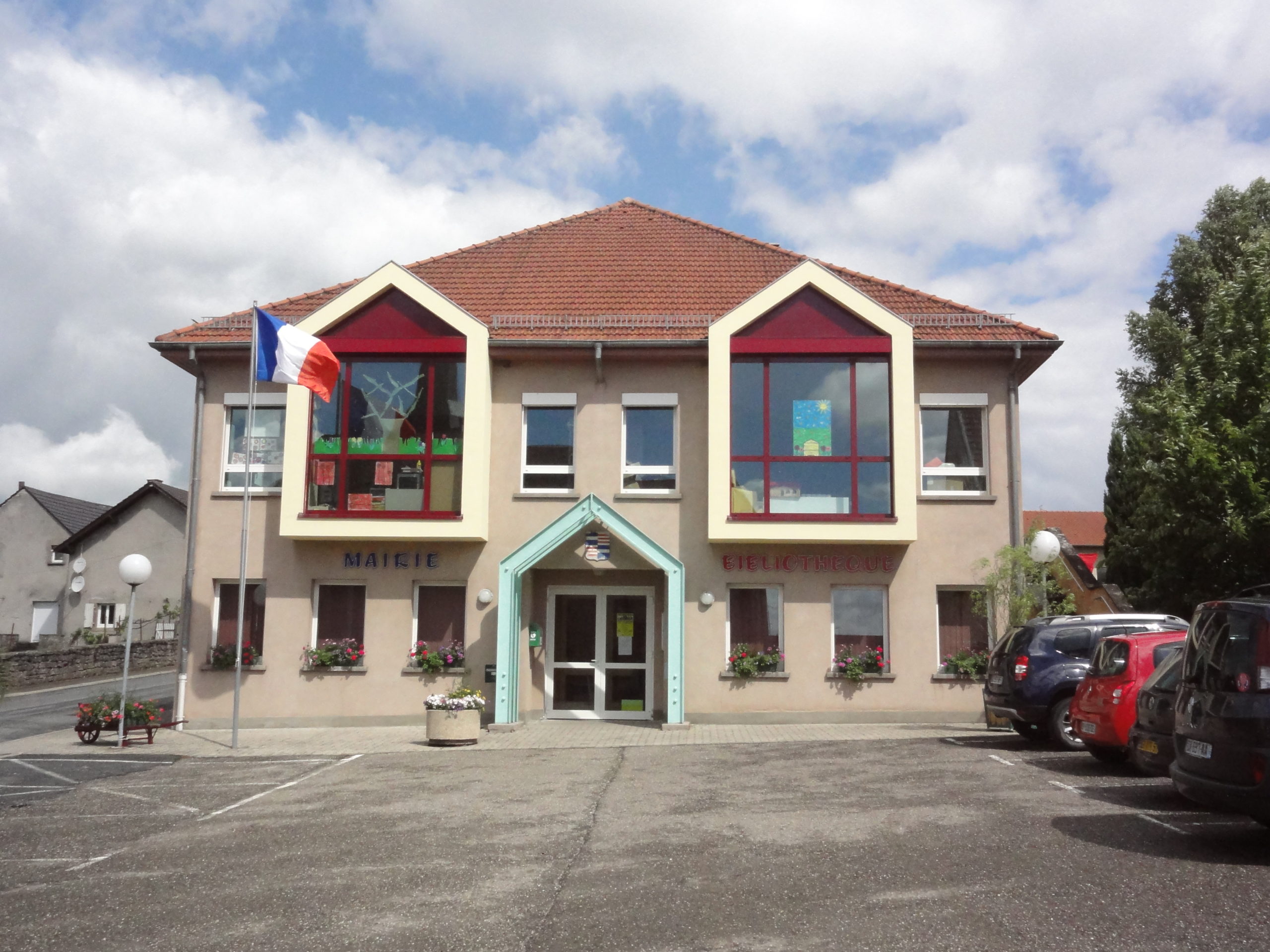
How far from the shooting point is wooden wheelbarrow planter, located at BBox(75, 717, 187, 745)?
16.4 meters

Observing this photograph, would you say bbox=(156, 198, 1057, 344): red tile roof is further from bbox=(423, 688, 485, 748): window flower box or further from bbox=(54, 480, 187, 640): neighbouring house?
bbox=(54, 480, 187, 640): neighbouring house

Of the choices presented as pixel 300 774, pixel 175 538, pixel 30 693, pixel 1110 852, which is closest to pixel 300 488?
pixel 300 774

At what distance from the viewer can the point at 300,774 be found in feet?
42.4

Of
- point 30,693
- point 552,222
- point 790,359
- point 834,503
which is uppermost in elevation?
point 552,222

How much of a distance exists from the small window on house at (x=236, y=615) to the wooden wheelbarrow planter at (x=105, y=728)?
222 cm

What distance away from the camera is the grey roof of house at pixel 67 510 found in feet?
160

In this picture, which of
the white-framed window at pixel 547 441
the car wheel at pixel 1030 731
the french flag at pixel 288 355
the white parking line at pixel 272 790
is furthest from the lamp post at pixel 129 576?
the car wheel at pixel 1030 731

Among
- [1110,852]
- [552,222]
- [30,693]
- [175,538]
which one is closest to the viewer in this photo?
[1110,852]

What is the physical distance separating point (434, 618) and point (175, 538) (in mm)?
31026

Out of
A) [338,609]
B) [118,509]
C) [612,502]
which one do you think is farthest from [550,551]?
[118,509]

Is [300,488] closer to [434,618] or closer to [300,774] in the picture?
[434,618]

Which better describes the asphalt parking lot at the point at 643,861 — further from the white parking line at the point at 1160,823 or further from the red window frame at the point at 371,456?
the red window frame at the point at 371,456

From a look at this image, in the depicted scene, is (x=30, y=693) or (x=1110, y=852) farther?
(x=30, y=693)

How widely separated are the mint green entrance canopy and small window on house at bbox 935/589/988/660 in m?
4.48
